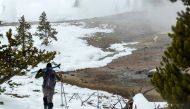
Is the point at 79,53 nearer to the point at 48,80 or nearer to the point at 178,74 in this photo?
the point at 48,80

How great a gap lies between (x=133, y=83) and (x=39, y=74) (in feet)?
79.0

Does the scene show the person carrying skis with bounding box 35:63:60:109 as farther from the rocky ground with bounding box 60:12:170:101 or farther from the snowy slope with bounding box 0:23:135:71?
the snowy slope with bounding box 0:23:135:71

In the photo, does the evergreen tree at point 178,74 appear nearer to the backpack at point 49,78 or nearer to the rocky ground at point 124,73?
the backpack at point 49,78

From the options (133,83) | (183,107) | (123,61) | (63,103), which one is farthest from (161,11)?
(183,107)

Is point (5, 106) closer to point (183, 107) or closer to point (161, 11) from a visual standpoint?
point (183, 107)

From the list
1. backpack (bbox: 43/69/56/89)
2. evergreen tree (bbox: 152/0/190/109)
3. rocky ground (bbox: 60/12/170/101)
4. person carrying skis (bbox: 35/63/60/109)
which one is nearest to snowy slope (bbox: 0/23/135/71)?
rocky ground (bbox: 60/12/170/101)

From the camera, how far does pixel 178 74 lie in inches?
437

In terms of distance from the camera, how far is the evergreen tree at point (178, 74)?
35.1 ft

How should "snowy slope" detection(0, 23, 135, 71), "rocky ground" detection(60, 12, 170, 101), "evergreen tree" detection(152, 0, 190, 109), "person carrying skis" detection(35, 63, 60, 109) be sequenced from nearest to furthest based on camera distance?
"evergreen tree" detection(152, 0, 190, 109)
"person carrying skis" detection(35, 63, 60, 109)
"rocky ground" detection(60, 12, 170, 101)
"snowy slope" detection(0, 23, 135, 71)

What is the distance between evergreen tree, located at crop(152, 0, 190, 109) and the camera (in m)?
10.7

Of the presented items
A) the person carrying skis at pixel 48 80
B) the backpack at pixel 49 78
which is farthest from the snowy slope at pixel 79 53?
the backpack at pixel 49 78

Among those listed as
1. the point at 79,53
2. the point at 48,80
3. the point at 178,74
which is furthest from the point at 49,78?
the point at 79,53

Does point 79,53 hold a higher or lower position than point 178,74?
lower

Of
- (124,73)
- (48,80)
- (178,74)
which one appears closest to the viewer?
(178,74)
